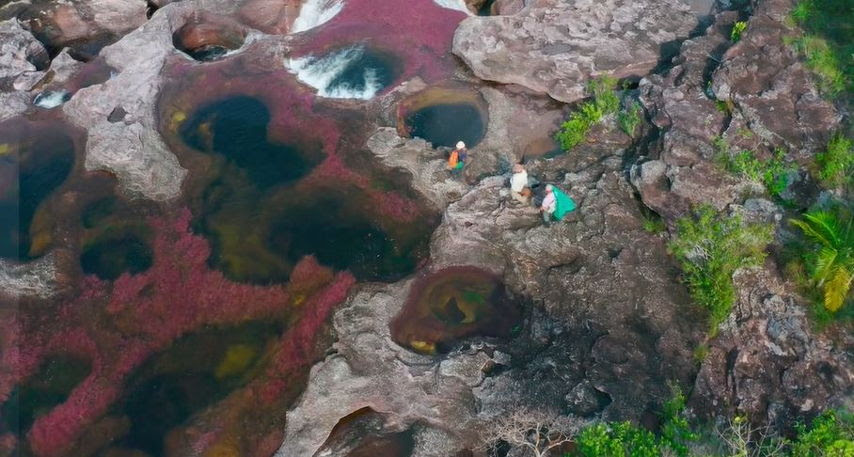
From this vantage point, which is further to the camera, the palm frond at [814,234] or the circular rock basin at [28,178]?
the circular rock basin at [28,178]

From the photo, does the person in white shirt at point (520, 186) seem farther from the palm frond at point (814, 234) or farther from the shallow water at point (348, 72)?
the shallow water at point (348, 72)

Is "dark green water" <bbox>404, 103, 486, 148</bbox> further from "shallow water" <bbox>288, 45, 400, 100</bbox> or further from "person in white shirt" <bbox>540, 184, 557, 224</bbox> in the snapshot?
"person in white shirt" <bbox>540, 184, 557, 224</bbox>

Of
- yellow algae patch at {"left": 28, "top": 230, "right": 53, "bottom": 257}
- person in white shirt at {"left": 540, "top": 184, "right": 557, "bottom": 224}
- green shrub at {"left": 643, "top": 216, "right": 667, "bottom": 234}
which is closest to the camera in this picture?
green shrub at {"left": 643, "top": 216, "right": 667, "bottom": 234}

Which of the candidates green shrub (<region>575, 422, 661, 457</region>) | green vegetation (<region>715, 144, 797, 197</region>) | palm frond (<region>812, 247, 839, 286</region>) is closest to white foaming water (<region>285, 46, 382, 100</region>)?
green vegetation (<region>715, 144, 797, 197</region>)

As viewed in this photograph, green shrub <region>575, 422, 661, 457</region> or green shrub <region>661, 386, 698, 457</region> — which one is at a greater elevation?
green shrub <region>575, 422, 661, 457</region>

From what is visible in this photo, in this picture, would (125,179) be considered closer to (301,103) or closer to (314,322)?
(301,103)

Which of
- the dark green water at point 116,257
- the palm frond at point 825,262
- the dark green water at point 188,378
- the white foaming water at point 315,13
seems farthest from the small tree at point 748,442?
the white foaming water at point 315,13

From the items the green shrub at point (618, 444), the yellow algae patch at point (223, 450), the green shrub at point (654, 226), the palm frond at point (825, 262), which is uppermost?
the palm frond at point (825, 262)
